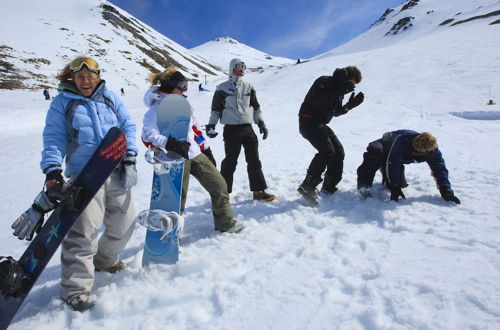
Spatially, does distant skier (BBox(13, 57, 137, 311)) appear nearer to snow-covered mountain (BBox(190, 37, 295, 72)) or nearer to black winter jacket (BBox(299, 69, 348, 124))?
black winter jacket (BBox(299, 69, 348, 124))

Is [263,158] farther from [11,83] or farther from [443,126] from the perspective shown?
[11,83]

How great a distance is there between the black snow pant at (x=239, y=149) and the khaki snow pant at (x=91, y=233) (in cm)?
180

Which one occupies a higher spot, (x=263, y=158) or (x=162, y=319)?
(x=263, y=158)

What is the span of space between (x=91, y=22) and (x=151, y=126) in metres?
83.8

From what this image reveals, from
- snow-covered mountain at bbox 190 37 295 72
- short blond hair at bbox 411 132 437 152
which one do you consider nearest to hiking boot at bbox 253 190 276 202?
short blond hair at bbox 411 132 437 152

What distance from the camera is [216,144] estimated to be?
8930 millimetres

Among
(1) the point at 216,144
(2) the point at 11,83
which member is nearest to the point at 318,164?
(1) the point at 216,144

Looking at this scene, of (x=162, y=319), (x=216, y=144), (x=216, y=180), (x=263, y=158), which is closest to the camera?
(x=162, y=319)

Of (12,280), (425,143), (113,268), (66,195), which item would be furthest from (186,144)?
(425,143)

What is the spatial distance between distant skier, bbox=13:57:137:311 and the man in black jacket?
2583 millimetres

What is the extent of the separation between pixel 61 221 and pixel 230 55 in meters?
168

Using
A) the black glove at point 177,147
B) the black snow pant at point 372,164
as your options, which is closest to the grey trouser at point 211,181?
the black glove at point 177,147

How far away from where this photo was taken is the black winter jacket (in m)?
3.92

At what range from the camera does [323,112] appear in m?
4.03
